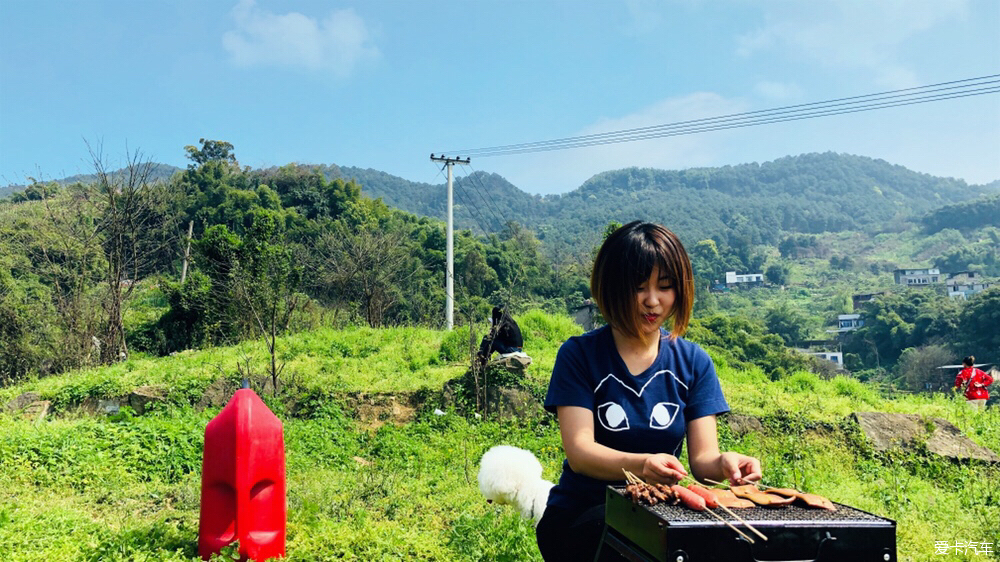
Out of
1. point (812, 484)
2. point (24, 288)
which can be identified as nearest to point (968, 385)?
point (812, 484)

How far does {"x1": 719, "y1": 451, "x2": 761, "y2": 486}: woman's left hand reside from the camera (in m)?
1.71

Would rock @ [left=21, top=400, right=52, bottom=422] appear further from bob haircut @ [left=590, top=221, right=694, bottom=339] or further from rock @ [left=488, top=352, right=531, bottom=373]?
bob haircut @ [left=590, top=221, right=694, bottom=339]

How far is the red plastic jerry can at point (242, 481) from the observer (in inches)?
150

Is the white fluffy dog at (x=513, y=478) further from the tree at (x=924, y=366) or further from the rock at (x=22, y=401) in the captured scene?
the tree at (x=924, y=366)

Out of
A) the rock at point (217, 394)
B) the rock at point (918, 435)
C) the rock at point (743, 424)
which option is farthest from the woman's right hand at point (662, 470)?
the rock at point (217, 394)

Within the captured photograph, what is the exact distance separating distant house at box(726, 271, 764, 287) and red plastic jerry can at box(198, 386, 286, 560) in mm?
62673

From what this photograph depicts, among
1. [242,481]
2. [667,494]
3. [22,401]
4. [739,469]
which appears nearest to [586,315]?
[22,401]

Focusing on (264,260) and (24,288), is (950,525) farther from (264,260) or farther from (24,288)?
(24,288)

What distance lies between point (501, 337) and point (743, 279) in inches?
2379

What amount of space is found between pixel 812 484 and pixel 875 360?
28.2 m

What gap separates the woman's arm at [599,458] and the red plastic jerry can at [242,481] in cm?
248

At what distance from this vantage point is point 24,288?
19422 mm

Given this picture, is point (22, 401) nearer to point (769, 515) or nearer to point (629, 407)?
point (629, 407)

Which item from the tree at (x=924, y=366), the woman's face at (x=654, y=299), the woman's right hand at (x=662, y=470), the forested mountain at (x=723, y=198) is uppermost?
the forested mountain at (x=723, y=198)
